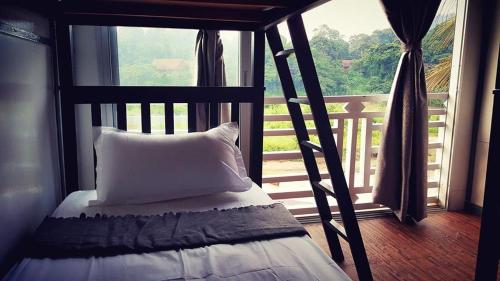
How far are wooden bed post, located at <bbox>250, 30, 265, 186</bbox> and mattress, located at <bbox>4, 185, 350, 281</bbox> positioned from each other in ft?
3.34

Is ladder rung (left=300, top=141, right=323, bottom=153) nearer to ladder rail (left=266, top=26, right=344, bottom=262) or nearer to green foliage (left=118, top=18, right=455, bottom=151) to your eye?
ladder rail (left=266, top=26, right=344, bottom=262)

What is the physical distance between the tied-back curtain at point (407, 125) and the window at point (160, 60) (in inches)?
46.0

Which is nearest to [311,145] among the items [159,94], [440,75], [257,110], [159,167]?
[257,110]

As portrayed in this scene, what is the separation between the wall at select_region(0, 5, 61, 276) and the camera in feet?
4.25

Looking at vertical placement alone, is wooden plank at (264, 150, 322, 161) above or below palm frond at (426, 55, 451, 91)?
below

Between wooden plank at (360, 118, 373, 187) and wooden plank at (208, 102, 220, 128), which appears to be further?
wooden plank at (360, 118, 373, 187)

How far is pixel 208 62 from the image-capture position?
2357mm

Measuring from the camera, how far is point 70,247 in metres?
1.21

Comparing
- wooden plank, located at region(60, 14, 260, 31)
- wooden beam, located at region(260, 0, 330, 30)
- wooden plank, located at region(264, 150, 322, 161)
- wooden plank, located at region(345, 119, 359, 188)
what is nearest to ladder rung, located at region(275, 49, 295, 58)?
wooden beam, located at region(260, 0, 330, 30)

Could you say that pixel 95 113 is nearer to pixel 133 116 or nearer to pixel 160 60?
pixel 133 116

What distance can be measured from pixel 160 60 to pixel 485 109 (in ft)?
8.38

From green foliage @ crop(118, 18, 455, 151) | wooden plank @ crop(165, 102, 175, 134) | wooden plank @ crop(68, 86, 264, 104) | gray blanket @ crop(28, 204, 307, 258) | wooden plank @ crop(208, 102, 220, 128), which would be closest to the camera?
gray blanket @ crop(28, 204, 307, 258)

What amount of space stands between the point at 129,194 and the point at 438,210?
2.64 m

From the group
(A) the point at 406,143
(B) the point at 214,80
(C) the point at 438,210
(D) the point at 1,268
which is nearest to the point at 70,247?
(D) the point at 1,268
